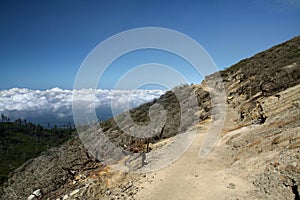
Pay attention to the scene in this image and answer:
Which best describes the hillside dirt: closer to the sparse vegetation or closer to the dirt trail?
the dirt trail

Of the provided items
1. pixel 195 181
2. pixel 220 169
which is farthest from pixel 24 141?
pixel 195 181

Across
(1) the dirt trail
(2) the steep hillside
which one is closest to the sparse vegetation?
(2) the steep hillside

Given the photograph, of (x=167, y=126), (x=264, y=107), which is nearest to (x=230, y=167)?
(x=264, y=107)

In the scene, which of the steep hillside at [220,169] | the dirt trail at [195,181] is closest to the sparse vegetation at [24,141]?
the steep hillside at [220,169]

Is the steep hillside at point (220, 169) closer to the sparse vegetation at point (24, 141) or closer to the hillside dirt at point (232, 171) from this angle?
the hillside dirt at point (232, 171)

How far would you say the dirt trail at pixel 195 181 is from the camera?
1094cm

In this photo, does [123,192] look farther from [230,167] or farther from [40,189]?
[40,189]

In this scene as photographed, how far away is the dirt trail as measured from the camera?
10.9 meters

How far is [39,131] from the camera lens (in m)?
190

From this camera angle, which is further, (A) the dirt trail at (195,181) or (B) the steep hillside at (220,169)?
(A) the dirt trail at (195,181)

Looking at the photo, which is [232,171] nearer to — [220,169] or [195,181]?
[220,169]

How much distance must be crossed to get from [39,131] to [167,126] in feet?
609

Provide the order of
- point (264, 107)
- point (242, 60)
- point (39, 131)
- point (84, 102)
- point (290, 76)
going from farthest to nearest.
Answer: point (39, 131), point (242, 60), point (290, 76), point (264, 107), point (84, 102)

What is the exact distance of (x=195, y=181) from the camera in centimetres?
1233
